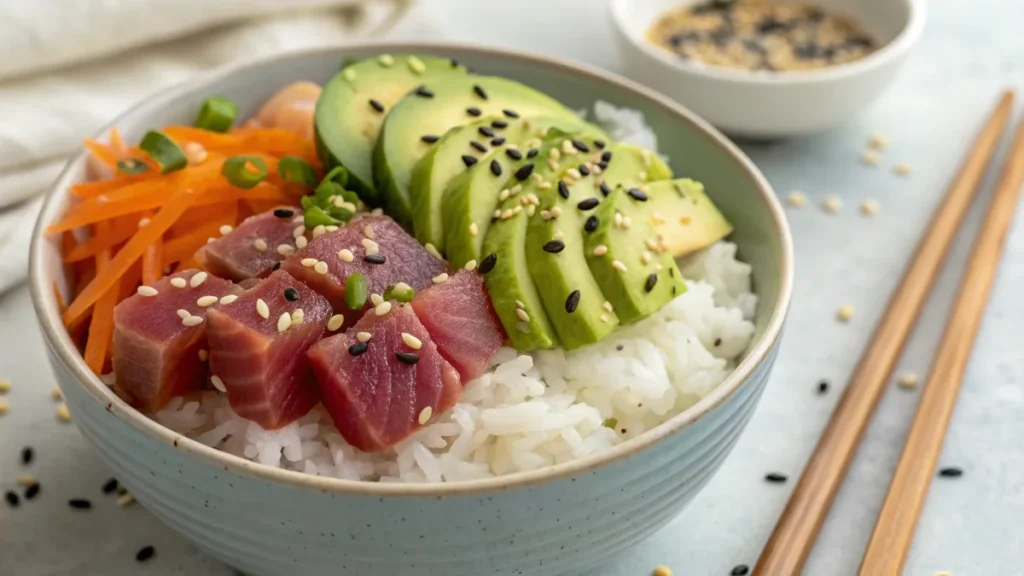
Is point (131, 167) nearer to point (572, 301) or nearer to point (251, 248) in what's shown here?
point (251, 248)

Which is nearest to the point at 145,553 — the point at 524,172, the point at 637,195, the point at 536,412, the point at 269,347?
the point at 269,347

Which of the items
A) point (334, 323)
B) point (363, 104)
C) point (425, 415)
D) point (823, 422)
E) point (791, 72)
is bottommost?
point (823, 422)

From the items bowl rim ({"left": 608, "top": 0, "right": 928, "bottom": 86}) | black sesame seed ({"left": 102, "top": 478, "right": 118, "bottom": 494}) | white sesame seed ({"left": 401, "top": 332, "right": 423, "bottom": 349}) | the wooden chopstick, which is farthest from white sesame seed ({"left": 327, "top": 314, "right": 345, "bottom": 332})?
bowl rim ({"left": 608, "top": 0, "right": 928, "bottom": 86})

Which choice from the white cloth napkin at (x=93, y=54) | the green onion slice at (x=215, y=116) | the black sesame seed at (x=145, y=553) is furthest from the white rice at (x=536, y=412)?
the white cloth napkin at (x=93, y=54)

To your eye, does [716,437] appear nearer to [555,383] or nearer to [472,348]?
[555,383]

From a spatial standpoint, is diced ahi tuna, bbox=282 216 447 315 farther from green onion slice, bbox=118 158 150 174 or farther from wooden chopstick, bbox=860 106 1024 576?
wooden chopstick, bbox=860 106 1024 576

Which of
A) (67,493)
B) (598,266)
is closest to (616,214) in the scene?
(598,266)
